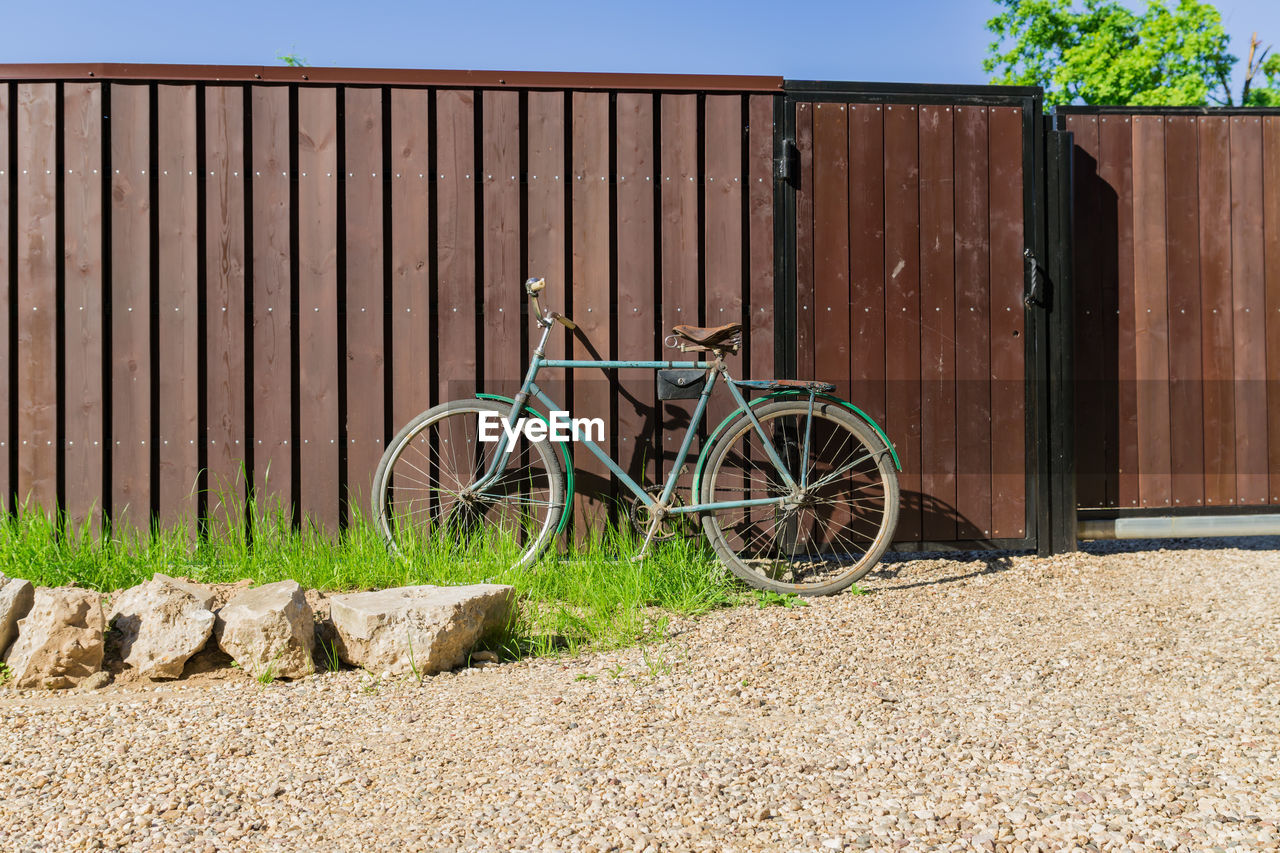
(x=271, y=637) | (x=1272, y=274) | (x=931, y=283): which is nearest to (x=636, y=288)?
(x=931, y=283)

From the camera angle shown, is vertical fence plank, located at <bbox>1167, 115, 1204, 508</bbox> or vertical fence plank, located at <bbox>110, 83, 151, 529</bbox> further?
vertical fence plank, located at <bbox>1167, 115, 1204, 508</bbox>

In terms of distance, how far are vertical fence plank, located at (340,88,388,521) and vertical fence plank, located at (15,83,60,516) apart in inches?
52.1

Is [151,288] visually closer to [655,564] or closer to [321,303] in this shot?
[321,303]

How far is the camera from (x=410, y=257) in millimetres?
4184

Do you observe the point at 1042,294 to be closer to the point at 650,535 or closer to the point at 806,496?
the point at 806,496

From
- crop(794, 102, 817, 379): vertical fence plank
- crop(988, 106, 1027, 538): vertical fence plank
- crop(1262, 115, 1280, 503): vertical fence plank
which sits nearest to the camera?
crop(794, 102, 817, 379): vertical fence plank

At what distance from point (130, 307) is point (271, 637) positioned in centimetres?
209

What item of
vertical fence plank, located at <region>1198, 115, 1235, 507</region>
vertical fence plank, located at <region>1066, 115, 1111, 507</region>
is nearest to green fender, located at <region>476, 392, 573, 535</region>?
vertical fence plank, located at <region>1066, 115, 1111, 507</region>

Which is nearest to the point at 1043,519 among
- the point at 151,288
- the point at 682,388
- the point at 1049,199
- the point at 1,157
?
the point at 1049,199

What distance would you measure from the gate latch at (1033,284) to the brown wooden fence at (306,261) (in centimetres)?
143

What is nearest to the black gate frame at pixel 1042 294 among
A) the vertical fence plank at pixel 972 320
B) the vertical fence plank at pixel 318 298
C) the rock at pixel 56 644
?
the vertical fence plank at pixel 972 320

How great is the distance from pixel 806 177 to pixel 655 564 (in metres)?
1.99

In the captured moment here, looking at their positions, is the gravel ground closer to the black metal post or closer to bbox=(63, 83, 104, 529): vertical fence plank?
the black metal post

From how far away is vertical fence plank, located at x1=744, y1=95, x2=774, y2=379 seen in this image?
14.1 feet
